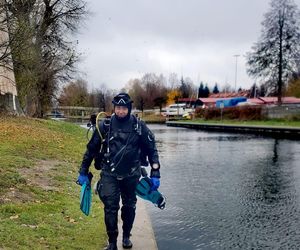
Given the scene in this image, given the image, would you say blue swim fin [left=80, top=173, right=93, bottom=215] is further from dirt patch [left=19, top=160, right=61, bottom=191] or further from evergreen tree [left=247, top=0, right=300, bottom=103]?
evergreen tree [left=247, top=0, right=300, bottom=103]

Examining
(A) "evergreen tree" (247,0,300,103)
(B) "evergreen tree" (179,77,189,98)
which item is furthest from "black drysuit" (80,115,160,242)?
(B) "evergreen tree" (179,77,189,98)

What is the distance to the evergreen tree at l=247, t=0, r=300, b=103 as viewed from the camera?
2212 inches

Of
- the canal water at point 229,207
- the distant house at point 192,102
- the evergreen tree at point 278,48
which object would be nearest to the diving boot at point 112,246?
the canal water at point 229,207

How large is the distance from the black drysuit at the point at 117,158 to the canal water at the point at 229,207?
55.6 inches

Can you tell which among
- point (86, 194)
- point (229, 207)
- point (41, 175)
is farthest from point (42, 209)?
point (229, 207)

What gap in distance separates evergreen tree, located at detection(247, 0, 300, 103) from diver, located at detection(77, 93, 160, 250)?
174 feet

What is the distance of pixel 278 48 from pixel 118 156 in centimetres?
5432

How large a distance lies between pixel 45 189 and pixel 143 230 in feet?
8.88

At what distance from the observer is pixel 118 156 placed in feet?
17.4

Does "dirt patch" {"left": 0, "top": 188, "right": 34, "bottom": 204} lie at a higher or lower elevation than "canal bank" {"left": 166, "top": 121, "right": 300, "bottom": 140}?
higher

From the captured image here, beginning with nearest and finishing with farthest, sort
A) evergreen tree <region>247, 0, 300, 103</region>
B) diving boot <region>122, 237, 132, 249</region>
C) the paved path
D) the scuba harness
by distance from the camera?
the scuba harness < diving boot <region>122, 237, 132, 249</region> < the paved path < evergreen tree <region>247, 0, 300, 103</region>

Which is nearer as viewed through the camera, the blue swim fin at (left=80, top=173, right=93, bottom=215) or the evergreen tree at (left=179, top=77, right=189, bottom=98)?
the blue swim fin at (left=80, top=173, right=93, bottom=215)

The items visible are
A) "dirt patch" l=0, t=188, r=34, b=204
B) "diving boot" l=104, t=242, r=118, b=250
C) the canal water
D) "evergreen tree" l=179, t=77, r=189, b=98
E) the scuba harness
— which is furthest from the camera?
"evergreen tree" l=179, t=77, r=189, b=98

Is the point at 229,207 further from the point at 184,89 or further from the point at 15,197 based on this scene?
the point at 184,89
